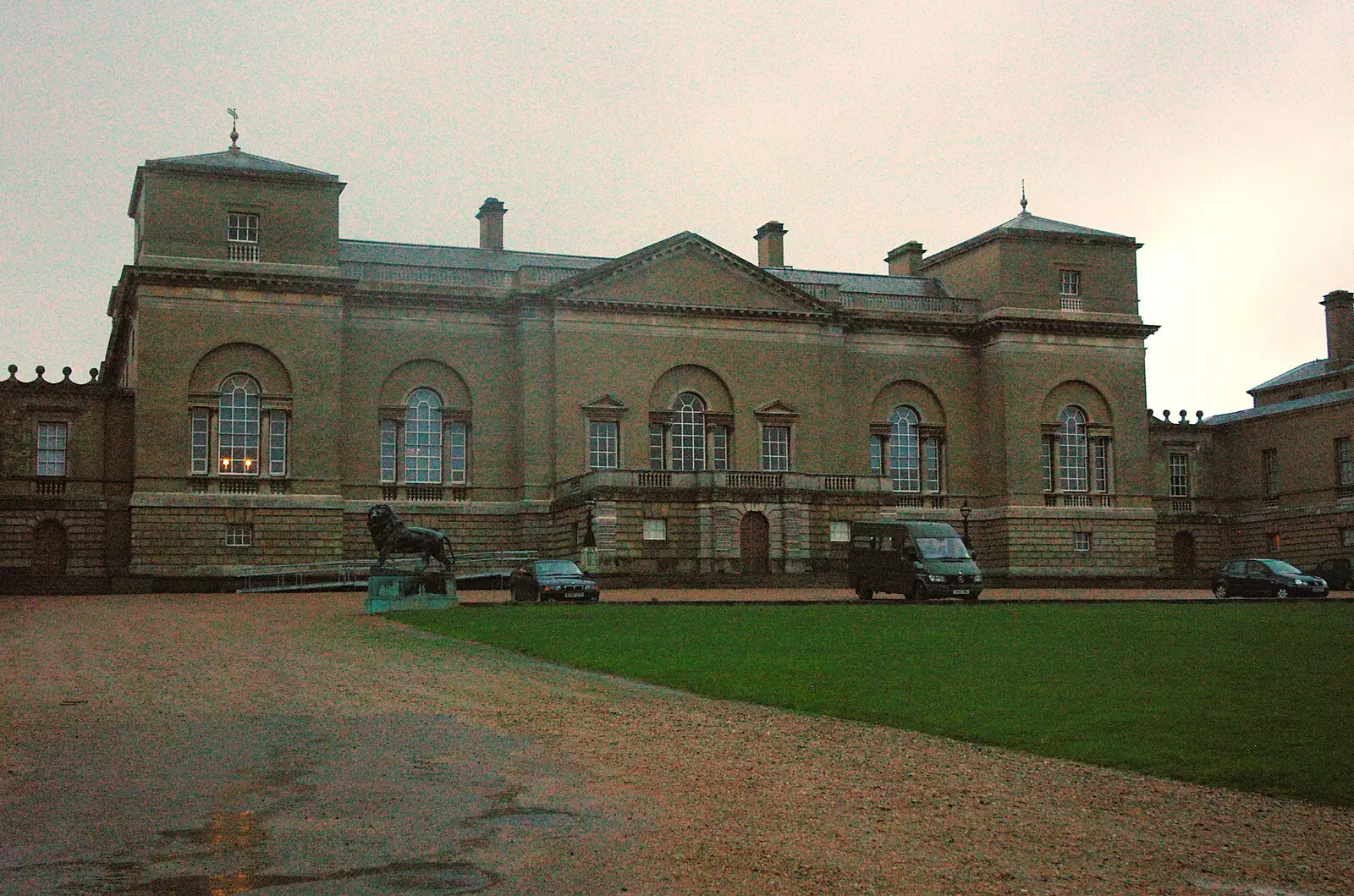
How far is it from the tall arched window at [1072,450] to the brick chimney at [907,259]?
33.4 ft

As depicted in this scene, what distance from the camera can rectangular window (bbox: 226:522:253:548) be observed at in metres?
48.0

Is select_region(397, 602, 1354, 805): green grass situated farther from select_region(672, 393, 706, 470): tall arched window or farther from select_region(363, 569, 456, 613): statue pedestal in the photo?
select_region(672, 393, 706, 470): tall arched window

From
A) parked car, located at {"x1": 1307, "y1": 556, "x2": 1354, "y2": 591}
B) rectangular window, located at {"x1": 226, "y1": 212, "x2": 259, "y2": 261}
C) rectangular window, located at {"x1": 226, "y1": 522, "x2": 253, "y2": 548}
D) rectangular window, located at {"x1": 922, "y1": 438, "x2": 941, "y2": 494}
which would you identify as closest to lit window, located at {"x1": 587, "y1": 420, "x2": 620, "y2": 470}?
rectangular window, located at {"x1": 226, "y1": 522, "x2": 253, "y2": 548}

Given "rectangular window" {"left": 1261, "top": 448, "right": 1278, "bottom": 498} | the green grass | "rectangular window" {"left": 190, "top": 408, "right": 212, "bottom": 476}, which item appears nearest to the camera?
the green grass

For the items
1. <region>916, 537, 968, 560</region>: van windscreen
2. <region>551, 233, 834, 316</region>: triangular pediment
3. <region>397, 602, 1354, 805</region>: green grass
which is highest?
<region>551, 233, 834, 316</region>: triangular pediment

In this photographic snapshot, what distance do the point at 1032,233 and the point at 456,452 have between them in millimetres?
Result: 23559

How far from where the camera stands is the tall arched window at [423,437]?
52.1 metres

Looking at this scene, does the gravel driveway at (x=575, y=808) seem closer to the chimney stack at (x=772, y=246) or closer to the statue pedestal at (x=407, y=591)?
the statue pedestal at (x=407, y=591)

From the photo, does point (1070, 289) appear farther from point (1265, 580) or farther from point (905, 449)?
point (1265, 580)

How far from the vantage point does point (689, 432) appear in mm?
54500

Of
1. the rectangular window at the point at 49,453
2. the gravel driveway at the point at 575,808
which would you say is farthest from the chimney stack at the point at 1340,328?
the gravel driveway at the point at 575,808

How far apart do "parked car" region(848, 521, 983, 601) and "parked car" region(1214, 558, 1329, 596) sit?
8172 millimetres

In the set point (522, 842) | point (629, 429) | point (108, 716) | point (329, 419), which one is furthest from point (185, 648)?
point (629, 429)

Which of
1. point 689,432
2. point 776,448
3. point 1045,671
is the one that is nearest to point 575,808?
point 1045,671
